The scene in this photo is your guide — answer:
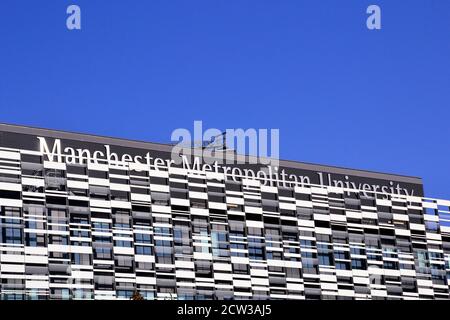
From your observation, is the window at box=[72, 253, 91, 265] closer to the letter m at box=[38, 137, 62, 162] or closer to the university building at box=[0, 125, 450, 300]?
the university building at box=[0, 125, 450, 300]

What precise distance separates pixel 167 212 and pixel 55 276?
23620 millimetres

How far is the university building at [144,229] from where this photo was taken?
168750 mm

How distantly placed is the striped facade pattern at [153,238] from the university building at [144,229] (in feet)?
0.61

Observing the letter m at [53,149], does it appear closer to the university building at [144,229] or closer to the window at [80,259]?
the university building at [144,229]

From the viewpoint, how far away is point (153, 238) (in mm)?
179375

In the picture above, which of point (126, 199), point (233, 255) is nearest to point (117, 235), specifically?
point (126, 199)

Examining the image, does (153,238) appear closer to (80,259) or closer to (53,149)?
(80,259)

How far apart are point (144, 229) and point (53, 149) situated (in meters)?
19.9

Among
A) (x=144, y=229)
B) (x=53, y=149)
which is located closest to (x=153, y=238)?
(x=144, y=229)

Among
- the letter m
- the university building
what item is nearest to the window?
the university building

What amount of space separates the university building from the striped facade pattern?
185mm

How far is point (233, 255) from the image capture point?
611 feet
